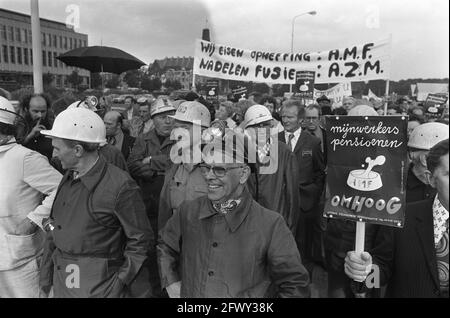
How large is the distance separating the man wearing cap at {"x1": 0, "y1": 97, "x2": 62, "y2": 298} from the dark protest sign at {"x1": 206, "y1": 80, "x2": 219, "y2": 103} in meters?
5.92

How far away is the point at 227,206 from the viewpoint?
6.35ft

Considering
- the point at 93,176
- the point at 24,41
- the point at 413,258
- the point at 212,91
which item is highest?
the point at 24,41

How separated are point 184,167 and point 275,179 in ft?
2.99

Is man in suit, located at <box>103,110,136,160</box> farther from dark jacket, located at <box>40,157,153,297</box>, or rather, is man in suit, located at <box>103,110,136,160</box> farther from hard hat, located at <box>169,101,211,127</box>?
dark jacket, located at <box>40,157,153,297</box>

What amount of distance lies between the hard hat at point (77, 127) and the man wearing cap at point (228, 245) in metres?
0.67

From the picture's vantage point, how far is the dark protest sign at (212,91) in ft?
27.5

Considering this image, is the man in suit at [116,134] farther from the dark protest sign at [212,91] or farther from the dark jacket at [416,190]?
the dark protest sign at [212,91]

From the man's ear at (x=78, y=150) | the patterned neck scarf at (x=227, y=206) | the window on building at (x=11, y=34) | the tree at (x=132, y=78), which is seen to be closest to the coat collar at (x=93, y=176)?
the man's ear at (x=78, y=150)

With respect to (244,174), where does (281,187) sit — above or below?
below

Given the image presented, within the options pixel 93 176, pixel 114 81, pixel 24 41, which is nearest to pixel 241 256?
pixel 93 176

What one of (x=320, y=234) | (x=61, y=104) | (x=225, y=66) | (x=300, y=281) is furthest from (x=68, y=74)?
(x=300, y=281)

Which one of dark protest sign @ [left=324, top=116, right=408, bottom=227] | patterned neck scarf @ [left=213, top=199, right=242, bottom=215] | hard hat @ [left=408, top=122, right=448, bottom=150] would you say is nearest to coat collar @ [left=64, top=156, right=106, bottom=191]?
patterned neck scarf @ [left=213, top=199, right=242, bottom=215]

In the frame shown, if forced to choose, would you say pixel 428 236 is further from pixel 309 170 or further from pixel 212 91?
pixel 212 91
